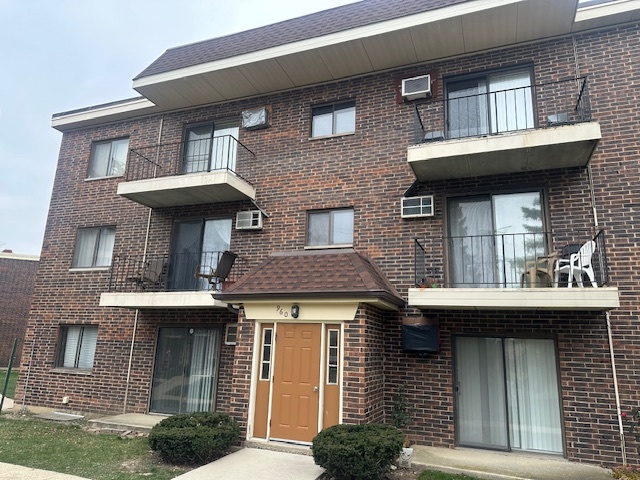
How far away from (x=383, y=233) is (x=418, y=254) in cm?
86

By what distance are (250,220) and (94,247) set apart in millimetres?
4953

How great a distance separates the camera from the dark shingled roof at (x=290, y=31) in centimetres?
891

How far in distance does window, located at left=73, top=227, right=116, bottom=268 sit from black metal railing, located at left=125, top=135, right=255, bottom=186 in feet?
5.68

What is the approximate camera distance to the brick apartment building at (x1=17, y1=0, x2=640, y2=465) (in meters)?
7.21

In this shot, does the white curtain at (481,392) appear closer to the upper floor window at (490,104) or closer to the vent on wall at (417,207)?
the vent on wall at (417,207)

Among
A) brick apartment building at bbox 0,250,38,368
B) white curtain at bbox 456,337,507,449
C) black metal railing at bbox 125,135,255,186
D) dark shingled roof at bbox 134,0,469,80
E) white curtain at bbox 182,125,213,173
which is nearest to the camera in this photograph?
white curtain at bbox 456,337,507,449

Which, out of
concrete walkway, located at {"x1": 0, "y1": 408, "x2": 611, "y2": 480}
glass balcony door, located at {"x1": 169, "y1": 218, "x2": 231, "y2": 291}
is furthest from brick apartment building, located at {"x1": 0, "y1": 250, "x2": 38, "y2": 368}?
concrete walkway, located at {"x1": 0, "y1": 408, "x2": 611, "y2": 480}

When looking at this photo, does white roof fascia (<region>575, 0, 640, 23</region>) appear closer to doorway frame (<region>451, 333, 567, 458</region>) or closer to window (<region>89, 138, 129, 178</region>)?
doorway frame (<region>451, 333, 567, 458</region>)

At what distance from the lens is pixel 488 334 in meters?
7.75

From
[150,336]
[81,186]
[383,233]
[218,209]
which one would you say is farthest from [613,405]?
[81,186]

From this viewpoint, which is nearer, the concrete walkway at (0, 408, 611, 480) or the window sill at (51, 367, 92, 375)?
the concrete walkway at (0, 408, 611, 480)

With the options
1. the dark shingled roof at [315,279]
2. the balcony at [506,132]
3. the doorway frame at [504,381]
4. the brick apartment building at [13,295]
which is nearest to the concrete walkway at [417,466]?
the doorway frame at [504,381]

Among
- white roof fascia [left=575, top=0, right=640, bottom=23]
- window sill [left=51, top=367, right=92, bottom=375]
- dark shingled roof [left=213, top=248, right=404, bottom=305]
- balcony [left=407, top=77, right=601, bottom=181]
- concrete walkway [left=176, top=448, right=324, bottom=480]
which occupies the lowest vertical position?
concrete walkway [left=176, top=448, right=324, bottom=480]

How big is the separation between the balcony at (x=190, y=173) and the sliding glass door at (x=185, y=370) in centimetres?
321
